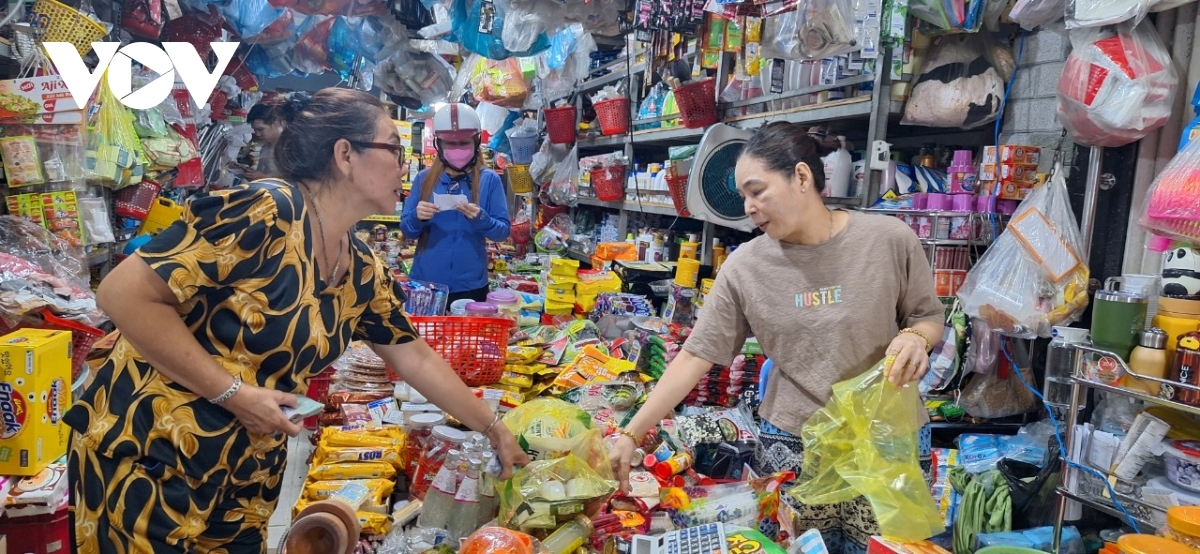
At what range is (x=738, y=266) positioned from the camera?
2105 mm

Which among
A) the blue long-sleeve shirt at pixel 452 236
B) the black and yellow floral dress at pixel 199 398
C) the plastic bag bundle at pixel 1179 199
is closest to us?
the black and yellow floral dress at pixel 199 398

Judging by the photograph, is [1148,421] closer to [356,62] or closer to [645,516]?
[645,516]

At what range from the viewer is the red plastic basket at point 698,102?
4.72 meters

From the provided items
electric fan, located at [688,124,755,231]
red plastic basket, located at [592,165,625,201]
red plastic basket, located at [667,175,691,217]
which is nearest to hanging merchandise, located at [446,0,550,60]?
red plastic basket, located at [667,175,691,217]

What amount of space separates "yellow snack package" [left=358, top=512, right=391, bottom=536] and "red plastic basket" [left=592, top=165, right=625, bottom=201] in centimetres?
437

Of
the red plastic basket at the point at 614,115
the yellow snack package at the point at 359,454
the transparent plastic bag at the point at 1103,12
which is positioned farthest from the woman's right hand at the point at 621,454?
the red plastic basket at the point at 614,115

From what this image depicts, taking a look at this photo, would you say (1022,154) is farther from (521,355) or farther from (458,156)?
(458,156)

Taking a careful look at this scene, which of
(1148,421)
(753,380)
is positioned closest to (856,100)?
(753,380)

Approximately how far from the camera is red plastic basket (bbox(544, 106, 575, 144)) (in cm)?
754

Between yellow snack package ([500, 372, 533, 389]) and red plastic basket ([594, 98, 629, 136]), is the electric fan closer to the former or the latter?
yellow snack package ([500, 372, 533, 389])

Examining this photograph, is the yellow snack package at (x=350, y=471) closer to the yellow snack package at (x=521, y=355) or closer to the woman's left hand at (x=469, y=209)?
the yellow snack package at (x=521, y=355)

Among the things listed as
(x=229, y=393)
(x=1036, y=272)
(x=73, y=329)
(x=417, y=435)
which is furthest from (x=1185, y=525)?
(x=73, y=329)

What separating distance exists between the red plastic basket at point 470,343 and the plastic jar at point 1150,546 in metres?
2.16

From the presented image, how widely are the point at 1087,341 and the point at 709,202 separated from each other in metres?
1.92
